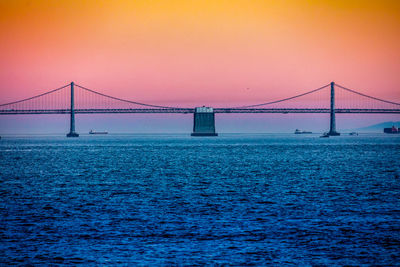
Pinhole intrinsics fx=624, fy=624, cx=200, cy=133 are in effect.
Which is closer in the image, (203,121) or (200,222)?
(200,222)

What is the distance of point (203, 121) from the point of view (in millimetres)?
145125

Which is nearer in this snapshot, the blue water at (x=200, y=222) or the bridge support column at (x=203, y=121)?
the blue water at (x=200, y=222)

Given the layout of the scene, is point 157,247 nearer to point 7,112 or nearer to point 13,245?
point 13,245

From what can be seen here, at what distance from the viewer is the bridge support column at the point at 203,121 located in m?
143

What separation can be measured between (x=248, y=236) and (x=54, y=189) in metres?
14.3

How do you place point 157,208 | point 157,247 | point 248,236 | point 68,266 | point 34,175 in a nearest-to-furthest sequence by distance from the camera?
point 68,266 < point 157,247 < point 248,236 < point 157,208 < point 34,175

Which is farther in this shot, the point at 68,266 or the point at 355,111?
the point at 355,111

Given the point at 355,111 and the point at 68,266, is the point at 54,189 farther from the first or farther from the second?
the point at 355,111

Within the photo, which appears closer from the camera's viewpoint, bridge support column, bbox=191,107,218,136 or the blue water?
the blue water

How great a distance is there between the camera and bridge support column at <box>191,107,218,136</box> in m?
143

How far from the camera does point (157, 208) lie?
69.5 ft

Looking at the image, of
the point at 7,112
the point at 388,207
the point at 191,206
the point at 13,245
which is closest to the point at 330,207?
the point at 388,207

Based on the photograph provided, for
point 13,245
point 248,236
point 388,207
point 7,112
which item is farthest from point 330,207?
point 7,112

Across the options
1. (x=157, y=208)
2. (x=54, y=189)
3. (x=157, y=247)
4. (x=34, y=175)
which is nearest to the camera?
(x=157, y=247)
